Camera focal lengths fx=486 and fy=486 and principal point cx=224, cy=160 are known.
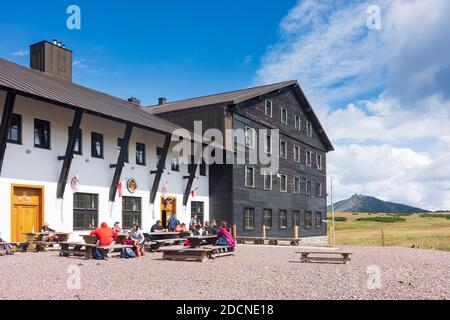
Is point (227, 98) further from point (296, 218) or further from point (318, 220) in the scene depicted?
point (318, 220)

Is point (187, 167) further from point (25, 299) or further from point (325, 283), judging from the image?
point (25, 299)

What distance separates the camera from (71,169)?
816 inches

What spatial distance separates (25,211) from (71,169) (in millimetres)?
2747

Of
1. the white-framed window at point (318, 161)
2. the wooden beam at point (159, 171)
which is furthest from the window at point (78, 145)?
the white-framed window at point (318, 161)

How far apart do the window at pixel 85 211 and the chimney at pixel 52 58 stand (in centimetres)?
849

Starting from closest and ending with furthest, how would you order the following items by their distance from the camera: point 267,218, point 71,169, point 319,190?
point 71,169 → point 267,218 → point 319,190

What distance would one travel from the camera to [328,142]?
44.6 m

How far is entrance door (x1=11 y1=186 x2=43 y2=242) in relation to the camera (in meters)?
18.3

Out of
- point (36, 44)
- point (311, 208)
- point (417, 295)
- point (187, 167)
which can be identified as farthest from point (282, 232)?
point (417, 295)

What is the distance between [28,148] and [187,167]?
1109 cm

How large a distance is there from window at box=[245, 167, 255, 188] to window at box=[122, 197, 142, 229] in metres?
8.92

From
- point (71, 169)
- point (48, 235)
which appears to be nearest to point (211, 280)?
point (48, 235)

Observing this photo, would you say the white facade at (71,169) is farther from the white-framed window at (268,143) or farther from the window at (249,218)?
the white-framed window at (268,143)

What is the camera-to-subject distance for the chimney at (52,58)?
25922 millimetres
